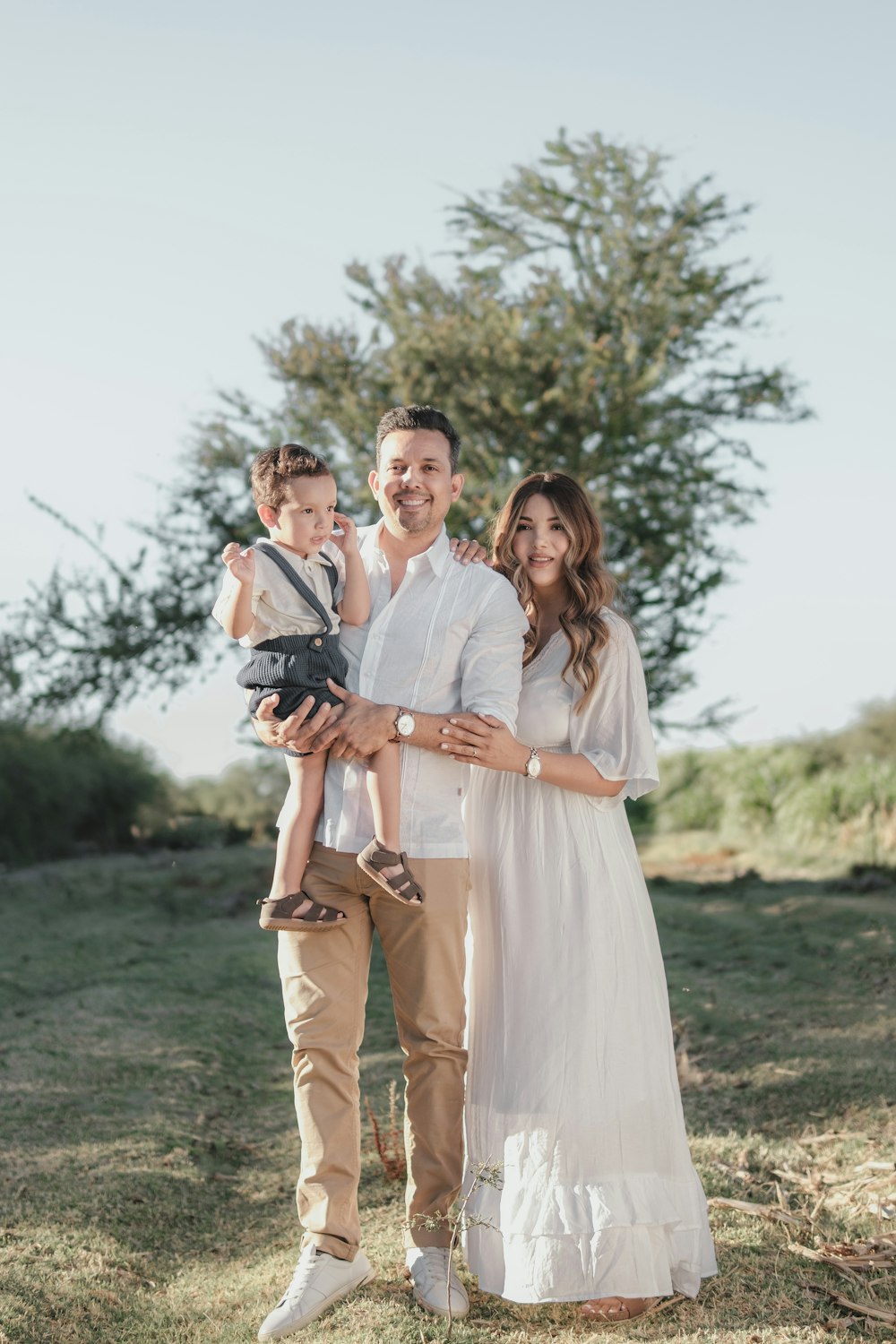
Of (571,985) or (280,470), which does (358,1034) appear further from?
(280,470)

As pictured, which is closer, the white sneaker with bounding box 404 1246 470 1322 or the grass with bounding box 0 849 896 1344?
the white sneaker with bounding box 404 1246 470 1322

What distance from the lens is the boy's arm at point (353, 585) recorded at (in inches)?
154

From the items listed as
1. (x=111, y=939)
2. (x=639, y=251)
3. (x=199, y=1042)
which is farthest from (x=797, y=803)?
(x=199, y=1042)

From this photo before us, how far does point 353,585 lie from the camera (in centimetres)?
390

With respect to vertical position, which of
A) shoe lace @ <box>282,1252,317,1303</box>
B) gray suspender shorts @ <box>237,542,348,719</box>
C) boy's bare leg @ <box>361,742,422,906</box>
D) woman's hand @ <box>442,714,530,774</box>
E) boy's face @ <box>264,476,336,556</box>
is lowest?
shoe lace @ <box>282,1252,317,1303</box>

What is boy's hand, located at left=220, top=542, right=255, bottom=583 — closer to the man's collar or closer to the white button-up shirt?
the white button-up shirt

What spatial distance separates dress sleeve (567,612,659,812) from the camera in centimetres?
395

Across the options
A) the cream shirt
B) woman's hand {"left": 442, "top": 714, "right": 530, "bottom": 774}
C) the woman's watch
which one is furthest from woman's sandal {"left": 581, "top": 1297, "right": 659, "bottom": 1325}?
the cream shirt

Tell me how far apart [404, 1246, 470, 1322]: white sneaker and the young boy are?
1.01m

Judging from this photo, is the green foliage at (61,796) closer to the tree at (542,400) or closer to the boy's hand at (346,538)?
the tree at (542,400)

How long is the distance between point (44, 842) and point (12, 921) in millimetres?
8049

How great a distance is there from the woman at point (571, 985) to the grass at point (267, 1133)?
0.24 metres

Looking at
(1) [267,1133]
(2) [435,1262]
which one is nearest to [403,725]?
(2) [435,1262]

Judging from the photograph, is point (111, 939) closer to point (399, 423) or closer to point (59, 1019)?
point (59, 1019)
